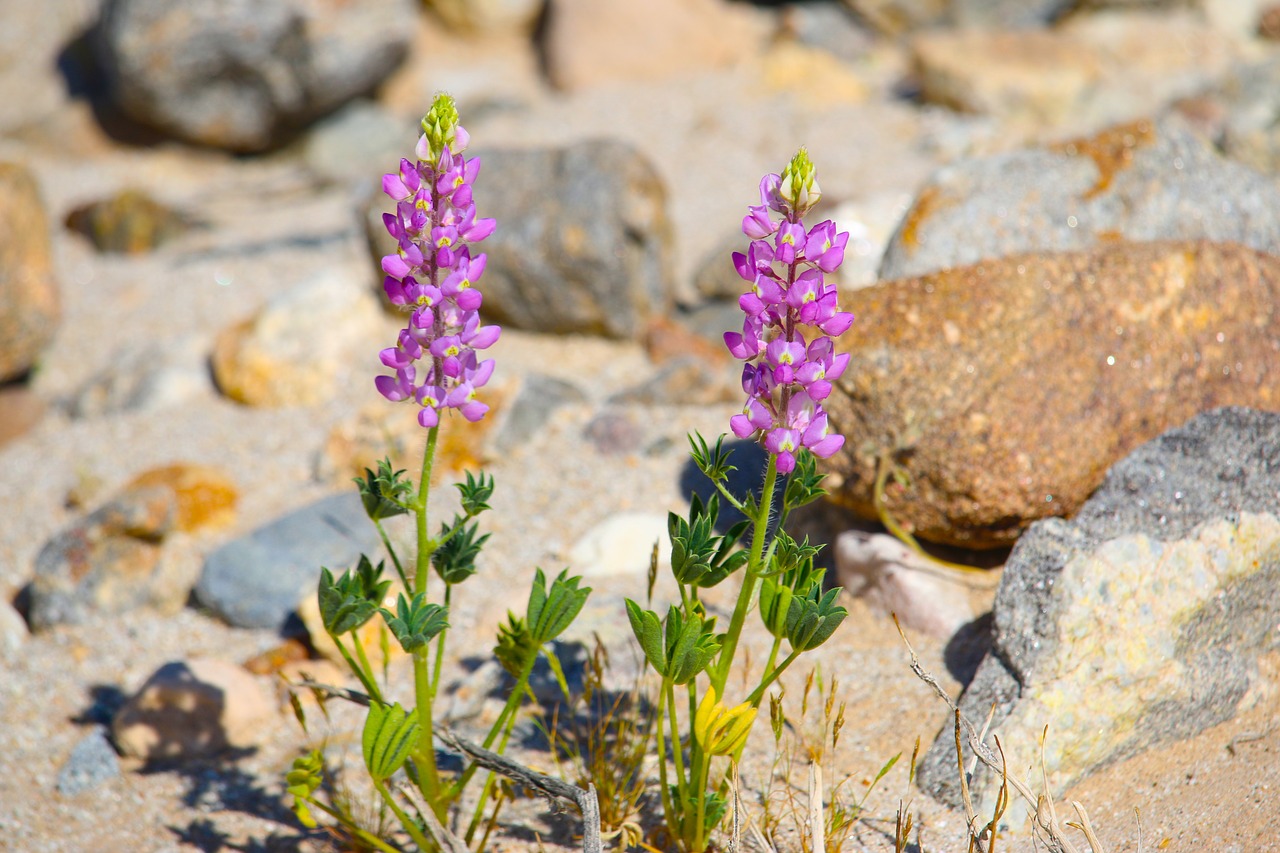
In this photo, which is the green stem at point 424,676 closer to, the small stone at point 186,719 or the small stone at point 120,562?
the small stone at point 186,719

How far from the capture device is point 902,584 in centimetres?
358

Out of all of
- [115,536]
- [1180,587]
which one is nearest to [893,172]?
[1180,587]

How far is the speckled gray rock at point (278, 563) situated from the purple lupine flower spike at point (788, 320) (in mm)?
2373

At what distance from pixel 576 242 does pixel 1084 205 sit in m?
2.49

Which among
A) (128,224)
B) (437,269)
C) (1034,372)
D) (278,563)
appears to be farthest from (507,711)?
(128,224)

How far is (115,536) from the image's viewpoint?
4.39 m

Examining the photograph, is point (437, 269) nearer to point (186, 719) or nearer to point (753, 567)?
point (753, 567)

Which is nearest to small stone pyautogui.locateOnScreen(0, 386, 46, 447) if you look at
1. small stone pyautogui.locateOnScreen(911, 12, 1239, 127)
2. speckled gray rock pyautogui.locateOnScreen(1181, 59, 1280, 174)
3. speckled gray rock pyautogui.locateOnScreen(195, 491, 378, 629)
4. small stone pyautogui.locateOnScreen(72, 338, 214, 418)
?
small stone pyautogui.locateOnScreen(72, 338, 214, 418)

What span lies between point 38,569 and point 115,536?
1.04 ft

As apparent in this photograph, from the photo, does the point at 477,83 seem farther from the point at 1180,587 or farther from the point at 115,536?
the point at 1180,587

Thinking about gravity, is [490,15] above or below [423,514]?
above

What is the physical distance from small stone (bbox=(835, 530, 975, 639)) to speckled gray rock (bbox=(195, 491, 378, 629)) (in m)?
1.87

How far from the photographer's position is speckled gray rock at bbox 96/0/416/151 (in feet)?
27.2

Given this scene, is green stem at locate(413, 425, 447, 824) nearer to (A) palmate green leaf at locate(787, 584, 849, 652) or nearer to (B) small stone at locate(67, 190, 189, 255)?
(A) palmate green leaf at locate(787, 584, 849, 652)
